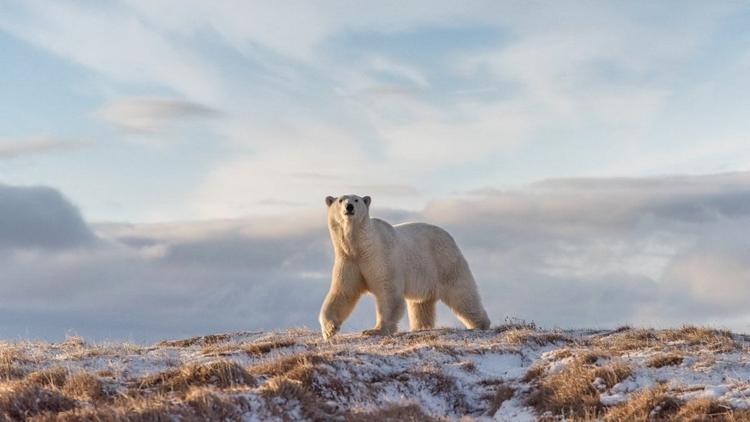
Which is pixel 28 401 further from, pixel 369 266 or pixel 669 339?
pixel 669 339

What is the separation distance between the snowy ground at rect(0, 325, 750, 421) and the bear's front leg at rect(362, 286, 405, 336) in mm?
3033

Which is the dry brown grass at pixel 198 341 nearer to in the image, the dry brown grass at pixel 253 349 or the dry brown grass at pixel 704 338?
the dry brown grass at pixel 253 349

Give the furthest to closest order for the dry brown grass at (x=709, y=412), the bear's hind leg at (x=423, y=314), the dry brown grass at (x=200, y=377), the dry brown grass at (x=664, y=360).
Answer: the bear's hind leg at (x=423, y=314), the dry brown grass at (x=664, y=360), the dry brown grass at (x=200, y=377), the dry brown grass at (x=709, y=412)

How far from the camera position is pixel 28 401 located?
11.0 meters

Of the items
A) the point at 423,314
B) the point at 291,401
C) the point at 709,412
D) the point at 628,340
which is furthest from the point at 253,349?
the point at 423,314

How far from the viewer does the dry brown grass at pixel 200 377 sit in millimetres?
12078

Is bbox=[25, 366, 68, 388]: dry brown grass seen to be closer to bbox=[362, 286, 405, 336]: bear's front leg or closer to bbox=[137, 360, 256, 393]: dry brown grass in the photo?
bbox=[137, 360, 256, 393]: dry brown grass

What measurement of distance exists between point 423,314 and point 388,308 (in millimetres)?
2606

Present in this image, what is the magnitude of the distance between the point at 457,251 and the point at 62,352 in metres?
9.71

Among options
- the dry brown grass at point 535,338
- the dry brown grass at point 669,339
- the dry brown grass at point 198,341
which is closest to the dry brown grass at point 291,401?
the dry brown grass at point 535,338

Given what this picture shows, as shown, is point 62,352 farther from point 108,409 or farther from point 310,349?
point 108,409

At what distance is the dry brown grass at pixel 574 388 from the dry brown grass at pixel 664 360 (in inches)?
31.4

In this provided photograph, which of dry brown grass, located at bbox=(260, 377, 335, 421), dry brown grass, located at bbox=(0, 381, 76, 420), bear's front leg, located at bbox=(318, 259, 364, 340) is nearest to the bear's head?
bear's front leg, located at bbox=(318, 259, 364, 340)

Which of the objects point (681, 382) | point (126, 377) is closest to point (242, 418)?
point (126, 377)
